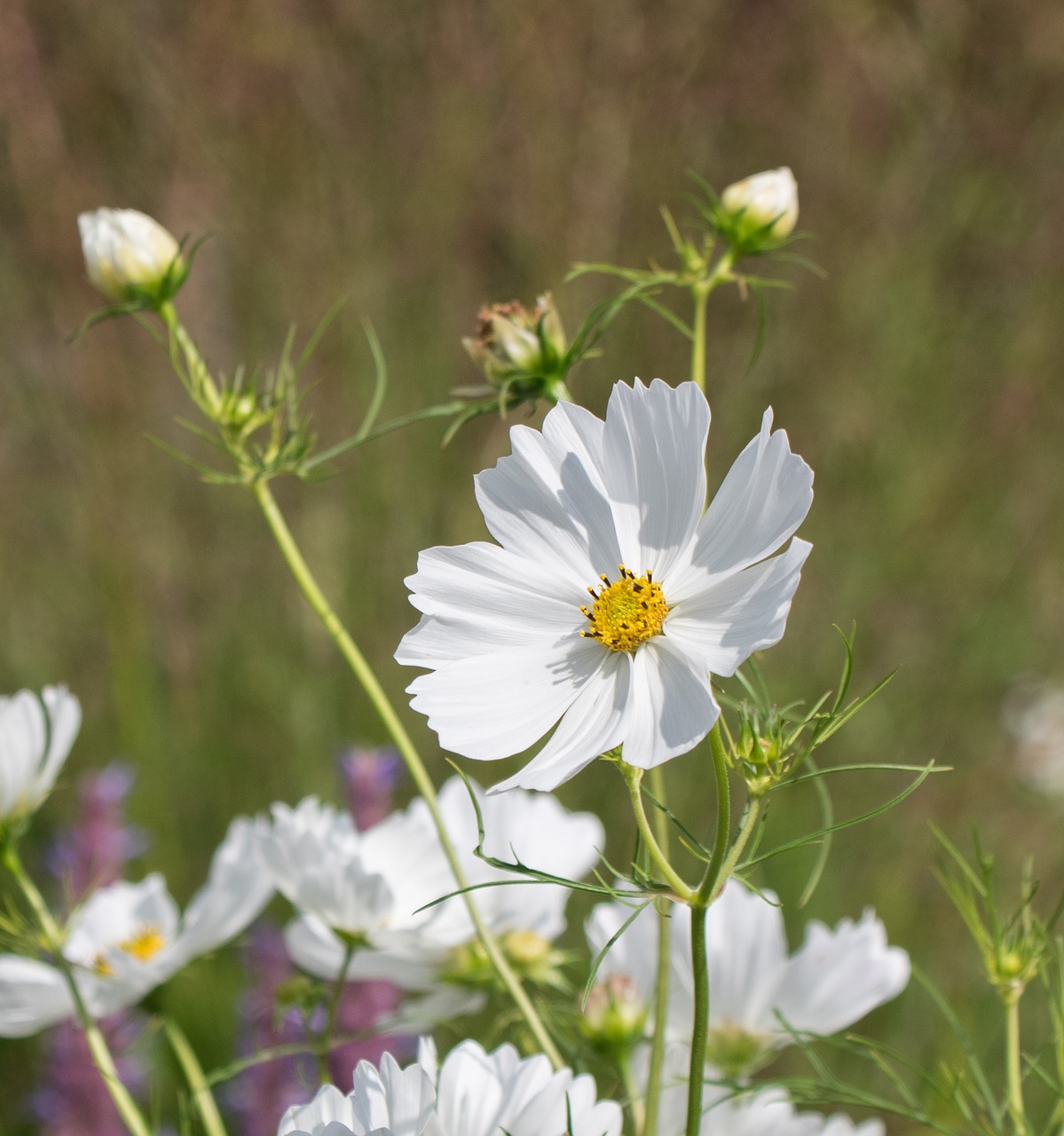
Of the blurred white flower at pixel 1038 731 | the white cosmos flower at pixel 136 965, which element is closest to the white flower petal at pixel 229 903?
the white cosmos flower at pixel 136 965

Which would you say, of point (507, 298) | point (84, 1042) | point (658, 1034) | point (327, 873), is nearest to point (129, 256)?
point (327, 873)

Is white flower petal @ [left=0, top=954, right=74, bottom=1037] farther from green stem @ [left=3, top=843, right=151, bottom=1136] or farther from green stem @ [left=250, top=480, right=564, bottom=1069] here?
green stem @ [left=250, top=480, right=564, bottom=1069]

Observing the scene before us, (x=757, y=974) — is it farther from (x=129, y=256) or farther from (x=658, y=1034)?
(x=129, y=256)

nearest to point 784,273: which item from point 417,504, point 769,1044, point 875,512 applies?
point 875,512

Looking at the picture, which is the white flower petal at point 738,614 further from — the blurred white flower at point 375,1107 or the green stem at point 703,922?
the blurred white flower at point 375,1107

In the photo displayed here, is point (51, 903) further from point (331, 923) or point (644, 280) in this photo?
point (644, 280)

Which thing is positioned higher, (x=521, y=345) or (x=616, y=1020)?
(x=521, y=345)

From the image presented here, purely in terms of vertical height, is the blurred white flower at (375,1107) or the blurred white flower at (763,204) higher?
the blurred white flower at (763,204)
